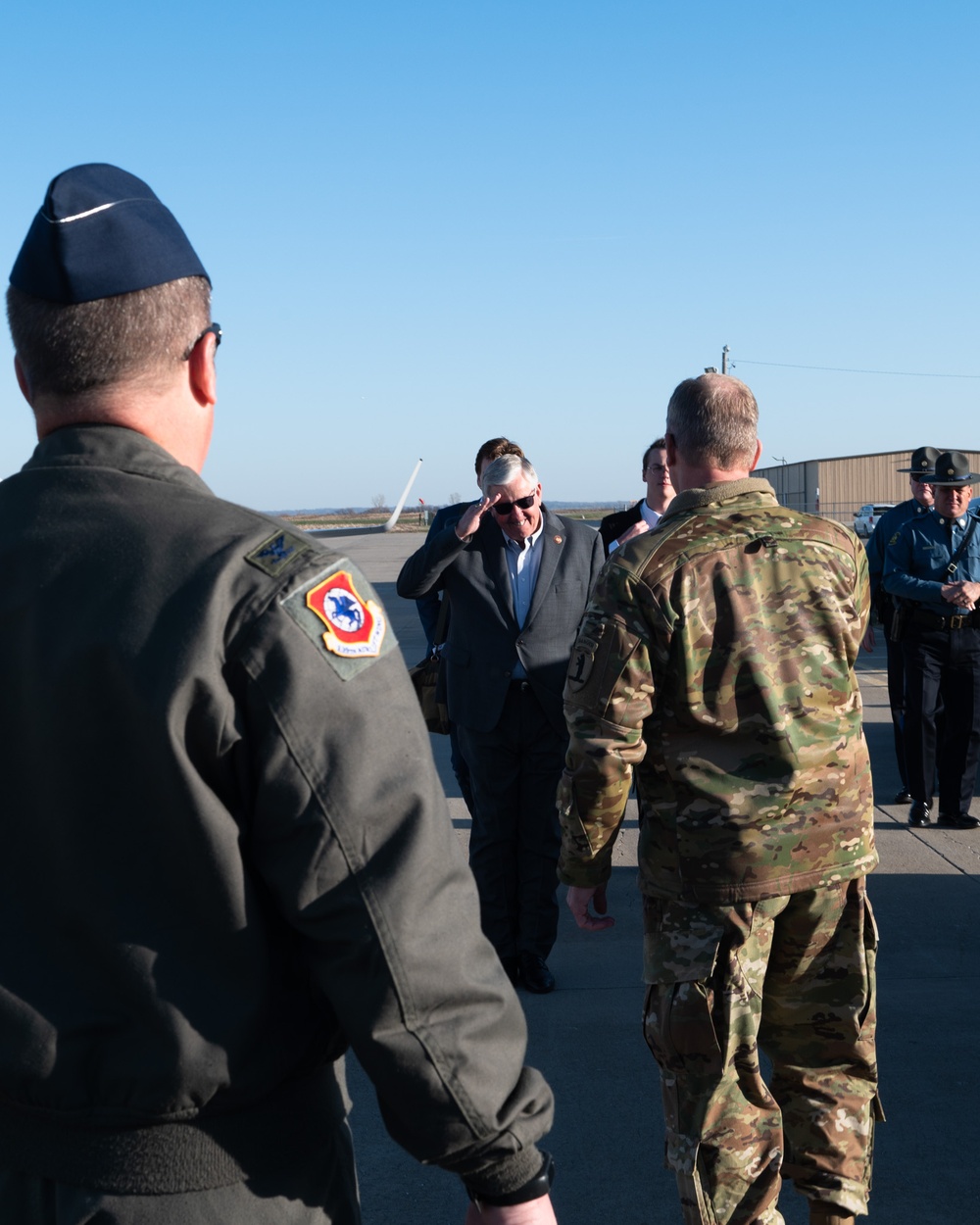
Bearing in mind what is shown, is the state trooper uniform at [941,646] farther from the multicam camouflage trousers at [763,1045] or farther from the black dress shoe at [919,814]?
the multicam camouflage trousers at [763,1045]

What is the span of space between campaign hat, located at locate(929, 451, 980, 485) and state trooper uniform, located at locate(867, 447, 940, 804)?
10 centimetres

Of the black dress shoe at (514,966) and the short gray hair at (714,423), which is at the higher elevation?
the short gray hair at (714,423)

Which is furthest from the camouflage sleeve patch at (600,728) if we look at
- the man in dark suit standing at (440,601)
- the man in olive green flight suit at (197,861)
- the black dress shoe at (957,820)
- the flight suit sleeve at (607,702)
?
the black dress shoe at (957,820)

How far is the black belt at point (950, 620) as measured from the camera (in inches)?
264

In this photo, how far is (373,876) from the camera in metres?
1.23

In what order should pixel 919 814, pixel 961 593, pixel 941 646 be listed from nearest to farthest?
pixel 961 593 < pixel 919 814 < pixel 941 646

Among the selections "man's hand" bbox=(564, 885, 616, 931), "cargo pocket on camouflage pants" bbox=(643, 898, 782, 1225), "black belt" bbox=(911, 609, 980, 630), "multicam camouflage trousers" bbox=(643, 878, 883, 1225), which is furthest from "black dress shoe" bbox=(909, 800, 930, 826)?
"cargo pocket on camouflage pants" bbox=(643, 898, 782, 1225)

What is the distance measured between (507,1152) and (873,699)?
9.95 metres

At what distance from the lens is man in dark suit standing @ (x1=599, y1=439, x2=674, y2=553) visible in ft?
17.8

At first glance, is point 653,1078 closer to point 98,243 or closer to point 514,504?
point 514,504

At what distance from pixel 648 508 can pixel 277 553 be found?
180 inches

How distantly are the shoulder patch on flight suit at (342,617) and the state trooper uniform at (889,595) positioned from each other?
605 centimetres

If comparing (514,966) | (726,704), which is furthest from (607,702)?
(514,966)

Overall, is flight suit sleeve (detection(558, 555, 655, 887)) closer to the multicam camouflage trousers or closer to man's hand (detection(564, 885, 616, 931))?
man's hand (detection(564, 885, 616, 931))
